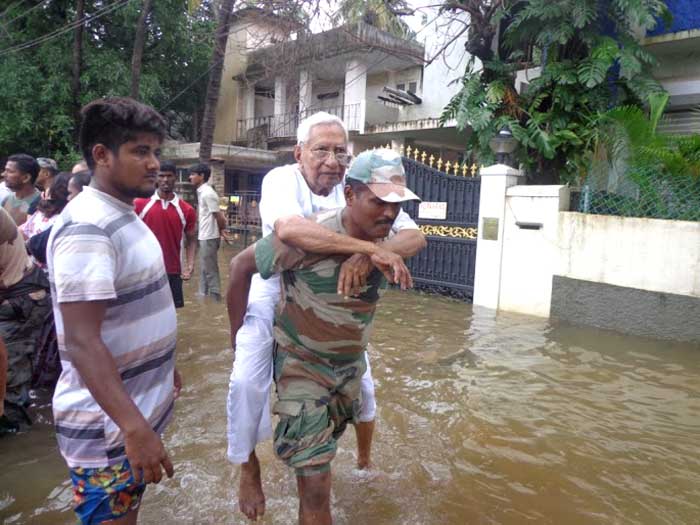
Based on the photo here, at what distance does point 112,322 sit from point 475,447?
2.51 metres

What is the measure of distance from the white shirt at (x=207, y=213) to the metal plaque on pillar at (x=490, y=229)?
3.63 metres

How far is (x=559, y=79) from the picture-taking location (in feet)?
26.9

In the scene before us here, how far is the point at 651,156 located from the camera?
641 cm

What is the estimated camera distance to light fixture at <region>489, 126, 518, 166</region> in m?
7.85

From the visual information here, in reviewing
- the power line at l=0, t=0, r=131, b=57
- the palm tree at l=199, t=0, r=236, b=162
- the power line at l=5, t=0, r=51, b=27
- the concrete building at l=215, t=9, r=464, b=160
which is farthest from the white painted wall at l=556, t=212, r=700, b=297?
the power line at l=5, t=0, r=51, b=27

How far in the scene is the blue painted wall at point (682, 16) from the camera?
8461 mm

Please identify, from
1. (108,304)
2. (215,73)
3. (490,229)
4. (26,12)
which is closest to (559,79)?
(490,229)

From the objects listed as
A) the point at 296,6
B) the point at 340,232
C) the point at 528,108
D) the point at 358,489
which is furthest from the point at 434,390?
the point at 296,6

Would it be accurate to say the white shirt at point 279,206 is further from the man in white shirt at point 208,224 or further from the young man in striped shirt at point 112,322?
the man in white shirt at point 208,224

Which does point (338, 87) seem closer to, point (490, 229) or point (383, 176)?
point (490, 229)

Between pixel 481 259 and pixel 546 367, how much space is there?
2.85m

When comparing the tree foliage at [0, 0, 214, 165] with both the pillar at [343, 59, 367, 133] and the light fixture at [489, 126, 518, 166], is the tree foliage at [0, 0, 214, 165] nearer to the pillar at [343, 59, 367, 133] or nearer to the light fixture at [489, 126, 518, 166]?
the pillar at [343, 59, 367, 133]

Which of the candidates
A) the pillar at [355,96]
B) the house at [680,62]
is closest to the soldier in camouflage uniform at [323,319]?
the house at [680,62]

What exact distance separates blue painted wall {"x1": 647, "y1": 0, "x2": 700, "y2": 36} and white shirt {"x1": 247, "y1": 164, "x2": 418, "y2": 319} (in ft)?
27.4
